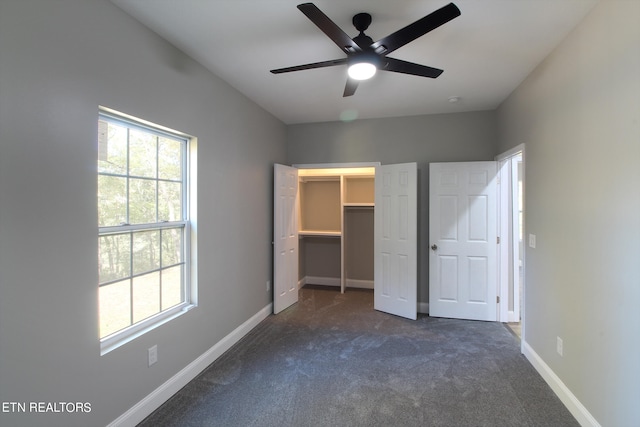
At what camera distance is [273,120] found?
4109 millimetres

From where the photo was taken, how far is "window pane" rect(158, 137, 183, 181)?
235 cm

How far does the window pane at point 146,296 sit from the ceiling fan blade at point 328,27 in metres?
2.00

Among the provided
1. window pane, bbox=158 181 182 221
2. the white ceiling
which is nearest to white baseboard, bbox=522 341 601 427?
the white ceiling

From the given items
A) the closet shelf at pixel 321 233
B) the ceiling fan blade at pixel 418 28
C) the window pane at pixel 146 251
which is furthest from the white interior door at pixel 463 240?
the window pane at pixel 146 251

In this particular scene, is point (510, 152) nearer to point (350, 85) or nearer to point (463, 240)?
point (463, 240)

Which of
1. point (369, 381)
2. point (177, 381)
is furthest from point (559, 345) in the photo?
point (177, 381)

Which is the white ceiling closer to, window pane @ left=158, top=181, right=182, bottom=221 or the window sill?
window pane @ left=158, top=181, right=182, bottom=221

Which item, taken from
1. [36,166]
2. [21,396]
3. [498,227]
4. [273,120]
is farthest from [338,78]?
[21,396]

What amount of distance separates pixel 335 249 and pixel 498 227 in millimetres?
2588

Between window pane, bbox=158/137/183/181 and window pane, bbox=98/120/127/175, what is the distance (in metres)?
0.34

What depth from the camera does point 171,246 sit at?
245 centimetres

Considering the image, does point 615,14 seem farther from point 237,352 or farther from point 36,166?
point 237,352

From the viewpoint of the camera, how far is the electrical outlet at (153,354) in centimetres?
212

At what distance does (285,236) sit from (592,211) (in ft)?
10.6
